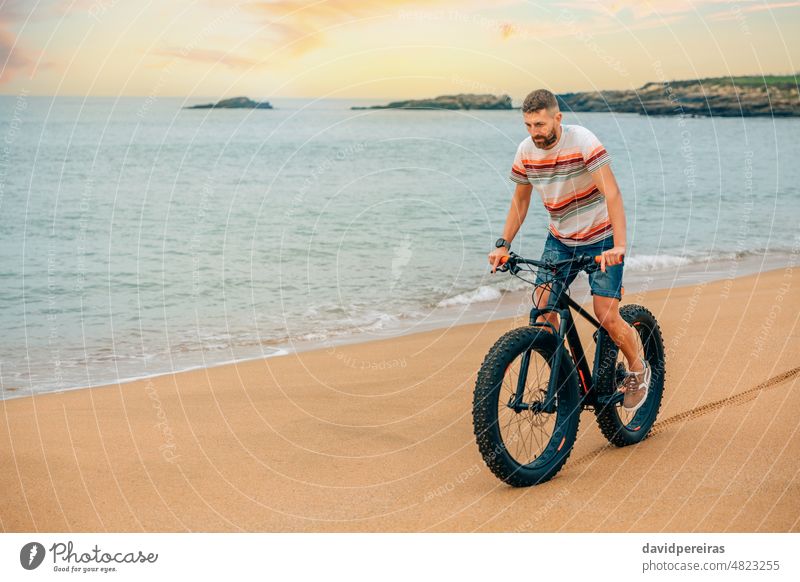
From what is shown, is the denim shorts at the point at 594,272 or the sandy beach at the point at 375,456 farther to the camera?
the denim shorts at the point at 594,272

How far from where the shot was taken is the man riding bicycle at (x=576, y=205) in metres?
5.12

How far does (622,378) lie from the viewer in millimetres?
6031

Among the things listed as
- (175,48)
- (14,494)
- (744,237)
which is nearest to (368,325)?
(14,494)

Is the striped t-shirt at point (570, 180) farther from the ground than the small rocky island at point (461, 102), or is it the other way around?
the small rocky island at point (461, 102)

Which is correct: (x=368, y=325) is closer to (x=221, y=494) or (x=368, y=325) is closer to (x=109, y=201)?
(x=221, y=494)

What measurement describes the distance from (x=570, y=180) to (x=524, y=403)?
1.34m

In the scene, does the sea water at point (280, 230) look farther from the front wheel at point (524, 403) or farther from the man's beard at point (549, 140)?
the man's beard at point (549, 140)

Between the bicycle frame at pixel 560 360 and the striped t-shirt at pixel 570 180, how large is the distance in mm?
447

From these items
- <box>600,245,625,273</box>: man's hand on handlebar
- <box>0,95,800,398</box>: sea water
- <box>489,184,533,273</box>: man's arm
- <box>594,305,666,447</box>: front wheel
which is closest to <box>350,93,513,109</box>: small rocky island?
<box>0,95,800,398</box>: sea water

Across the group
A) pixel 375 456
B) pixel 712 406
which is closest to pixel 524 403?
pixel 375 456

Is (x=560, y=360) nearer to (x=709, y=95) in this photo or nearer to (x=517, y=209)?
(x=517, y=209)

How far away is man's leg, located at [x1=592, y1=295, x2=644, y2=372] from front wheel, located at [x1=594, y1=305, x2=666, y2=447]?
0.26 feet

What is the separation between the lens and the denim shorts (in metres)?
5.50

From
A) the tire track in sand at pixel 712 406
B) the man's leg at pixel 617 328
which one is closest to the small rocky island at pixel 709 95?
the tire track in sand at pixel 712 406
